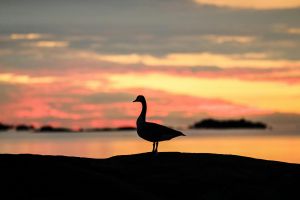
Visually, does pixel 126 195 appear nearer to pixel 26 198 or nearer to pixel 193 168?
pixel 26 198

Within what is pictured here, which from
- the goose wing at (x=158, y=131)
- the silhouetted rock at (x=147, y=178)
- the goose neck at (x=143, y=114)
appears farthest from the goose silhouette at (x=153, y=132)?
the silhouetted rock at (x=147, y=178)

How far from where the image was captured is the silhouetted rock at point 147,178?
13.6 metres

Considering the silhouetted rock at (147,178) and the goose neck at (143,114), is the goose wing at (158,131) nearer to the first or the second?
the goose neck at (143,114)

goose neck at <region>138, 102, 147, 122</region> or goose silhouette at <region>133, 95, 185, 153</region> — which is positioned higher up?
goose neck at <region>138, 102, 147, 122</region>

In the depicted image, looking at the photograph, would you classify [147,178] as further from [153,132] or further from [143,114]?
[143,114]

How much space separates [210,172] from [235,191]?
143 centimetres

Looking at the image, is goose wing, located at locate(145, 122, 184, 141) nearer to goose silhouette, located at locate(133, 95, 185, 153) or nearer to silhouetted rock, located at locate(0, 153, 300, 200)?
goose silhouette, located at locate(133, 95, 185, 153)

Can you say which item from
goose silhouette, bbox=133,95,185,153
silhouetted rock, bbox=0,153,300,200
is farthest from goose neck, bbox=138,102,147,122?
silhouetted rock, bbox=0,153,300,200

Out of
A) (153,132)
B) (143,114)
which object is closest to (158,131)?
(153,132)

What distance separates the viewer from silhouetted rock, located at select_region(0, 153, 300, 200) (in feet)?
44.8

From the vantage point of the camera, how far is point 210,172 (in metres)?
16.0

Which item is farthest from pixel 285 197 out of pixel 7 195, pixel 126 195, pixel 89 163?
pixel 7 195

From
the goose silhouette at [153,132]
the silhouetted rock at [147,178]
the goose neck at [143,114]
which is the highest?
the goose neck at [143,114]

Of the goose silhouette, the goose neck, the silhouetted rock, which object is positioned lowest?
the silhouetted rock
